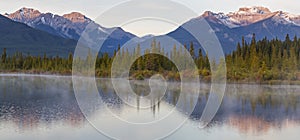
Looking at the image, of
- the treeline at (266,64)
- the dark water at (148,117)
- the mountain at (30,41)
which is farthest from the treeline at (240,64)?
the mountain at (30,41)

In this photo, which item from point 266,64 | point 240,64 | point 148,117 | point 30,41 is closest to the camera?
point 148,117

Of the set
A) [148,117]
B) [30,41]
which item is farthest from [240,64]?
[30,41]

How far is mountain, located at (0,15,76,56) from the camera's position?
154 m

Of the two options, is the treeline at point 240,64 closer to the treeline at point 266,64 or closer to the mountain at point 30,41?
the treeline at point 266,64

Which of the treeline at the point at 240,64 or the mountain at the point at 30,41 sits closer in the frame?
the treeline at the point at 240,64

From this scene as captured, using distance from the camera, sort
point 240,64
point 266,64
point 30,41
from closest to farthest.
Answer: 1. point 266,64
2. point 240,64
3. point 30,41

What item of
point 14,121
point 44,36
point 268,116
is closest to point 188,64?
point 268,116

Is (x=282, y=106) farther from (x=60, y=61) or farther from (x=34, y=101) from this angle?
(x=60, y=61)

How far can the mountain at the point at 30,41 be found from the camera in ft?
506

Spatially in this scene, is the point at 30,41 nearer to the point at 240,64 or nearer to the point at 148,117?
the point at 240,64

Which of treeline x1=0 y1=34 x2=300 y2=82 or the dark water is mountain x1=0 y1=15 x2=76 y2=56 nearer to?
treeline x1=0 y1=34 x2=300 y2=82

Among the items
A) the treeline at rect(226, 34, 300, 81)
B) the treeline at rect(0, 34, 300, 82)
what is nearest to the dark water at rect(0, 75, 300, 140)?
the treeline at rect(0, 34, 300, 82)

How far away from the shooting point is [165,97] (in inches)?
1066

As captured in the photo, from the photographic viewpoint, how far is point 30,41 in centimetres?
17862
